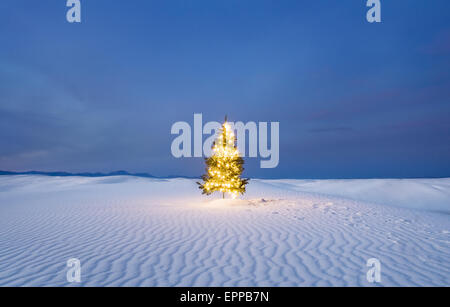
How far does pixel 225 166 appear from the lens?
1448 cm

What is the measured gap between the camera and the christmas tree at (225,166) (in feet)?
47.5

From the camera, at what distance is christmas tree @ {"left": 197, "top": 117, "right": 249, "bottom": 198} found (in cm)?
1449

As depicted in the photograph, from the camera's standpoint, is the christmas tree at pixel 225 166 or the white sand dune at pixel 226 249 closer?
the white sand dune at pixel 226 249

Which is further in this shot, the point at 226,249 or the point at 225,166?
the point at 225,166

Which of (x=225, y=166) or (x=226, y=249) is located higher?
Result: (x=225, y=166)

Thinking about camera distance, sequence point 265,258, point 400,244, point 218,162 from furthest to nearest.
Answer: point 218,162, point 400,244, point 265,258

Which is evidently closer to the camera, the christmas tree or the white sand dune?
the white sand dune

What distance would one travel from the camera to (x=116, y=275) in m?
4.57

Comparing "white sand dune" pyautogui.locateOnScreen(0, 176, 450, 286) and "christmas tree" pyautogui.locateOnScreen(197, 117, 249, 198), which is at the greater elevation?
"christmas tree" pyautogui.locateOnScreen(197, 117, 249, 198)

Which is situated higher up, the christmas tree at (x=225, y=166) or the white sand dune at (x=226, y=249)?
the christmas tree at (x=225, y=166)
